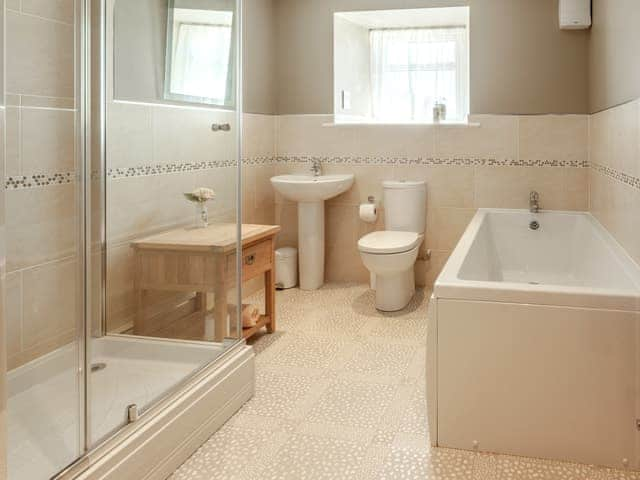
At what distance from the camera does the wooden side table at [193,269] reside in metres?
2.13

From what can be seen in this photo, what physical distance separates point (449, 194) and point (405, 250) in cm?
88

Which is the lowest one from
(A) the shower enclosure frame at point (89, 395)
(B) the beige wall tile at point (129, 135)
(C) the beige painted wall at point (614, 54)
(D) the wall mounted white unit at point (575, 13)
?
(A) the shower enclosure frame at point (89, 395)

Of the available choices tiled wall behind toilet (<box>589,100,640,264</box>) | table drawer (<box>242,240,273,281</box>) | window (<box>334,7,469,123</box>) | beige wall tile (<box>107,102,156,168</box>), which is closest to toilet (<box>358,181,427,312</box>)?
table drawer (<box>242,240,273,281</box>)

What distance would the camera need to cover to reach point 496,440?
7.41ft

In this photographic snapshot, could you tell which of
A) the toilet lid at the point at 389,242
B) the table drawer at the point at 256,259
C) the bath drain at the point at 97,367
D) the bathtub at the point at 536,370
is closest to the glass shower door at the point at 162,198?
the bath drain at the point at 97,367

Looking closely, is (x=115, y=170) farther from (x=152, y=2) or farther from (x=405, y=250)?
(x=405, y=250)

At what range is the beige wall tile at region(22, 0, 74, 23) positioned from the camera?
1.69 meters

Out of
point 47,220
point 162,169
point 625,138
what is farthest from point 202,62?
point 625,138

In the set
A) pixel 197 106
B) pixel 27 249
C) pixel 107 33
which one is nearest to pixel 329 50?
pixel 197 106

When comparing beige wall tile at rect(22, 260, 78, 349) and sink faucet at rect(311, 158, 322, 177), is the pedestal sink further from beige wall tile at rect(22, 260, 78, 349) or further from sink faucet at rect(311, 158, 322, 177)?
beige wall tile at rect(22, 260, 78, 349)

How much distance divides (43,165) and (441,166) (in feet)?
11.0

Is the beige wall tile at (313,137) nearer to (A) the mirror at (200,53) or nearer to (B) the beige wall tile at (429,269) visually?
(B) the beige wall tile at (429,269)

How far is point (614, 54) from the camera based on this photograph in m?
3.33

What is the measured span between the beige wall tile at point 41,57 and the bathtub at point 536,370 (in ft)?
4.52
